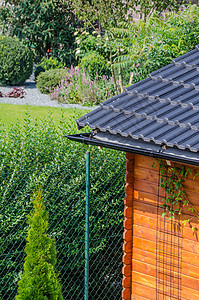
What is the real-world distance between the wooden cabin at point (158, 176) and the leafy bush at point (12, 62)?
10.6 metres

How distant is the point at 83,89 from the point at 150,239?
8258mm

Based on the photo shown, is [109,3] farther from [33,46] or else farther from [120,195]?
[120,195]

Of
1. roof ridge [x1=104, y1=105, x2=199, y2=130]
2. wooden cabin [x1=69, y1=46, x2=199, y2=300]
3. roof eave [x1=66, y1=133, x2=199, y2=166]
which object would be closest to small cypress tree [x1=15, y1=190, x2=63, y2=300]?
roof eave [x1=66, y1=133, x2=199, y2=166]

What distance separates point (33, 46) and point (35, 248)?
51.0 feet

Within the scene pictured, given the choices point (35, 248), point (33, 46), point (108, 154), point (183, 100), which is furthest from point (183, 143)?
point (33, 46)

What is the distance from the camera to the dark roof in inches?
137

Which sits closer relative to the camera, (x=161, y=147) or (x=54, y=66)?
(x=161, y=147)

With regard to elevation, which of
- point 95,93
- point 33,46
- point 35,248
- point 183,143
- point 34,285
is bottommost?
point 34,285

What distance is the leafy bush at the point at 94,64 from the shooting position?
525 inches

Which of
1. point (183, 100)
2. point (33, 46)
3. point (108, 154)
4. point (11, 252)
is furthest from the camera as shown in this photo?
point (33, 46)

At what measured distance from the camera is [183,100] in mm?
3926

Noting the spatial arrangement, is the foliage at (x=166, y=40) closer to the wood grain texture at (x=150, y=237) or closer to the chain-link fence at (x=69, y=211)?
the chain-link fence at (x=69, y=211)

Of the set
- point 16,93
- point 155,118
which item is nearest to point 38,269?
point 155,118

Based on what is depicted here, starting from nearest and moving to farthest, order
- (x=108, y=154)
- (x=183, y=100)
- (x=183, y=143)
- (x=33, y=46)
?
(x=183, y=143) < (x=183, y=100) < (x=108, y=154) < (x=33, y=46)
